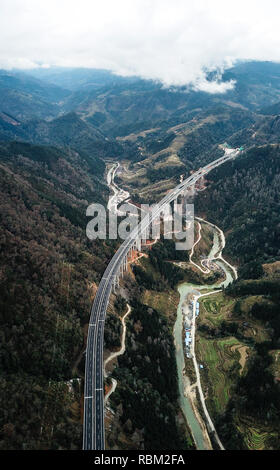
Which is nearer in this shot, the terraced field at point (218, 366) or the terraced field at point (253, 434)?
the terraced field at point (253, 434)

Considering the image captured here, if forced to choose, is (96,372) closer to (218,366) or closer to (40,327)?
A: (40,327)

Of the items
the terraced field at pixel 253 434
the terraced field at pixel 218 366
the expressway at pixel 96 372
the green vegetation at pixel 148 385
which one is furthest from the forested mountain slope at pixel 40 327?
the terraced field at pixel 253 434

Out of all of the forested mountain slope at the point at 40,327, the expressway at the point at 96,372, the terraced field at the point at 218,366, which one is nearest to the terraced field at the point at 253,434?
the terraced field at the point at 218,366

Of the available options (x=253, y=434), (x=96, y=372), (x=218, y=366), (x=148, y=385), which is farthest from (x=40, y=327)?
(x=253, y=434)

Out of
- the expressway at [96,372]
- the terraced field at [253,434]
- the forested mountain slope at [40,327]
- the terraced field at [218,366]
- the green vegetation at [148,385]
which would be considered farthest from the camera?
the terraced field at [218,366]

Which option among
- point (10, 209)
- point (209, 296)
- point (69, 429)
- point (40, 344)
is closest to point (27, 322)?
point (40, 344)

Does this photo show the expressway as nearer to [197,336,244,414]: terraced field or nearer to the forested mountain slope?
the forested mountain slope

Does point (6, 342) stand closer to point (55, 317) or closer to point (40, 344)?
point (40, 344)

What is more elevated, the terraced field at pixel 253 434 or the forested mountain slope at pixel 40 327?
the forested mountain slope at pixel 40 327

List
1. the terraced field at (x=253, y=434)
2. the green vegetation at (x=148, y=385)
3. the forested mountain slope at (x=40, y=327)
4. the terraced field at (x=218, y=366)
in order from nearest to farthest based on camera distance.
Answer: the forested mountain slope at (x=40, y=327) → the green vegetation at (x=148, y=385) → the terraced field at (x=253, y=434) → the terraced field at (x=218, y=366)

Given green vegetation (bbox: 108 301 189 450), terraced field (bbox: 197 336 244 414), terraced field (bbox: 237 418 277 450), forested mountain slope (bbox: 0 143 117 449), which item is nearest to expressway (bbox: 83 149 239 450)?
forested mountain slope (bbox: 0 143 117 449)

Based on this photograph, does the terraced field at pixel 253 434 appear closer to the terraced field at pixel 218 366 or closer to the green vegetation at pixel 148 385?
the terraced field at pixel 218 366
